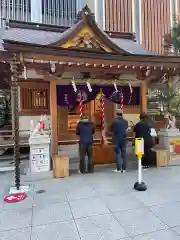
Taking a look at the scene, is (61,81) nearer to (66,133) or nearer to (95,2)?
(66,133)

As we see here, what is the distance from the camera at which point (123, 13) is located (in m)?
15.2

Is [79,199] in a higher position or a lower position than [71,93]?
lower

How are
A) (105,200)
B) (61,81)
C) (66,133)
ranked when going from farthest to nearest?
(66,133) < (61,81) < (105,200)

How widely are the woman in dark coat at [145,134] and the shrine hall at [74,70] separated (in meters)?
1.17

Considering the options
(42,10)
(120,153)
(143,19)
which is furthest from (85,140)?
(143,19)

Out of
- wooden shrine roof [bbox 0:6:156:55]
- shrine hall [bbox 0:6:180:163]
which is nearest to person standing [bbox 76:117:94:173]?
shrine hall [bbox 0:6:180:163]

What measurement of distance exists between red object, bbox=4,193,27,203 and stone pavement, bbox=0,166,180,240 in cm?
14

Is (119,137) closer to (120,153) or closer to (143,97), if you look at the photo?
(120,153)

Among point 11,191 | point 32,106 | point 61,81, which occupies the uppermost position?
point 61,81

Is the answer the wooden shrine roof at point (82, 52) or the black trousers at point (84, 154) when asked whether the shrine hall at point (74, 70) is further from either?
the black trousers at point (84, 154)

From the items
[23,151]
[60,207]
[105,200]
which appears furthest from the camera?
[23,151]

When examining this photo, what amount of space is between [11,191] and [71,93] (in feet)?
12.0

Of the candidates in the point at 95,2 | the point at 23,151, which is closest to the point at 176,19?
the point at 95,2

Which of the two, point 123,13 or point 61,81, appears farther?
point 123,13
